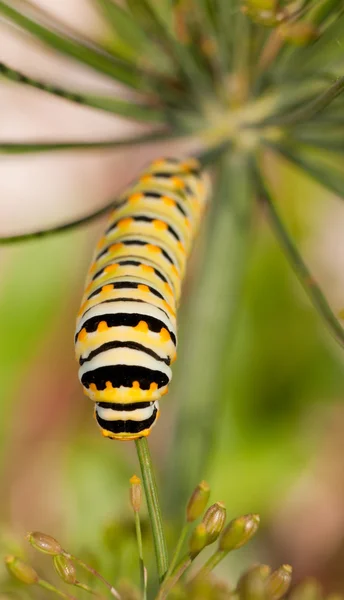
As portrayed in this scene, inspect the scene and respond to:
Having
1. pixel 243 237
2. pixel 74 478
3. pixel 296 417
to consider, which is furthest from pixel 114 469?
Answer: pixel 243 237

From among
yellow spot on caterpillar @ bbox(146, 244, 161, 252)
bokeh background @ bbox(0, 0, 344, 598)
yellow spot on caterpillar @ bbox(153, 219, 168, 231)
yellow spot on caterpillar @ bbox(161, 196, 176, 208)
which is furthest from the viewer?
bokeh background @ bbox(0, 0, 344, 598)

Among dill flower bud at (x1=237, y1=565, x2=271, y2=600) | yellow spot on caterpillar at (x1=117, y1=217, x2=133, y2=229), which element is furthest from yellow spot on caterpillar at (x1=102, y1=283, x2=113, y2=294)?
dill flower bud at (x1=237, y1=565, x2=271, y2=600)

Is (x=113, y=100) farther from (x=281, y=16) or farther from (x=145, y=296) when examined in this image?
(x=145, y=296)

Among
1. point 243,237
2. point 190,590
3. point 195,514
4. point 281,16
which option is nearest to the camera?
point 190,590

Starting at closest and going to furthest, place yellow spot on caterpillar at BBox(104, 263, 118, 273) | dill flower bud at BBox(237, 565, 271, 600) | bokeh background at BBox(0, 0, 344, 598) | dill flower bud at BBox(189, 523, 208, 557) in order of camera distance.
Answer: dill flower bud at BBox(237, 565, 271, 600) → dill flower bud at BBox(189, 523, 208, 557) → yellow spot on caterpillar at BBox(104, 263, 118, 273) → bokeh background at BBox(0, 0, 344, 598)

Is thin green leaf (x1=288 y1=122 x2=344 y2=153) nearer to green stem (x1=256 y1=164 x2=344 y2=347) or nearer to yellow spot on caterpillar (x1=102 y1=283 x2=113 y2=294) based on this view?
green stem (x1=256 y1=164 x2=344 y2=347)

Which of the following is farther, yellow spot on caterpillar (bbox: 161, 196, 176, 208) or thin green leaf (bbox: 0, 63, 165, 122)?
yellow spot on caterpillar (bbox: 161, 196, 176, 208)
